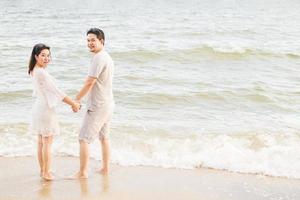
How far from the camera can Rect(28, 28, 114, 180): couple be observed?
5801 mm

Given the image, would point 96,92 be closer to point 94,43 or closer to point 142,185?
point 94,43

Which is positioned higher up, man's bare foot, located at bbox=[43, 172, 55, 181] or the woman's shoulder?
the woman's shoulder

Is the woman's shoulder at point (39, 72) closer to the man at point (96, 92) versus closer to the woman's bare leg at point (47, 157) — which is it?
the man at point (96, 92)

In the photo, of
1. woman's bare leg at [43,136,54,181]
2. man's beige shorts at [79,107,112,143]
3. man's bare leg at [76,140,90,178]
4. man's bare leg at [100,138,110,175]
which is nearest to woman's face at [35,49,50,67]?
man's beige shorts at [79,107,112,143]

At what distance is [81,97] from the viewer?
584 cm

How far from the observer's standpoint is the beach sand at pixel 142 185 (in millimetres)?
5863

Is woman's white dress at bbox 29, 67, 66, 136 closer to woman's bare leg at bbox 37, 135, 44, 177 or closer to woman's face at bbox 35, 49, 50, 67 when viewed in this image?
woman's face at bbox 35, 49, 50, 67

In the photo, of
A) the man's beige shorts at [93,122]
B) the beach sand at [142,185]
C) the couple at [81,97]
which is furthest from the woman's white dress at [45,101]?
the beach sand at [142,185]

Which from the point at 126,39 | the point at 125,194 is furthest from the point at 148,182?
the point at 126,39

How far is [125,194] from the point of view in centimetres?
590

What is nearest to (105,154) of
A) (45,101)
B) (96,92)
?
(96,92)

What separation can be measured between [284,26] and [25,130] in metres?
20.6

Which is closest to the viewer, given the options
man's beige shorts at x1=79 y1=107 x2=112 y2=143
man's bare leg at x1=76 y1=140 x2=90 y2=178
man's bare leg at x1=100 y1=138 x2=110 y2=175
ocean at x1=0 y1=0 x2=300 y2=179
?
man's beige shorts at x1=79 y1=107 x2=112 y2=143

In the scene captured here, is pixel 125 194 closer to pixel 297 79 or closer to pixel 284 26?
pixel 297 79
